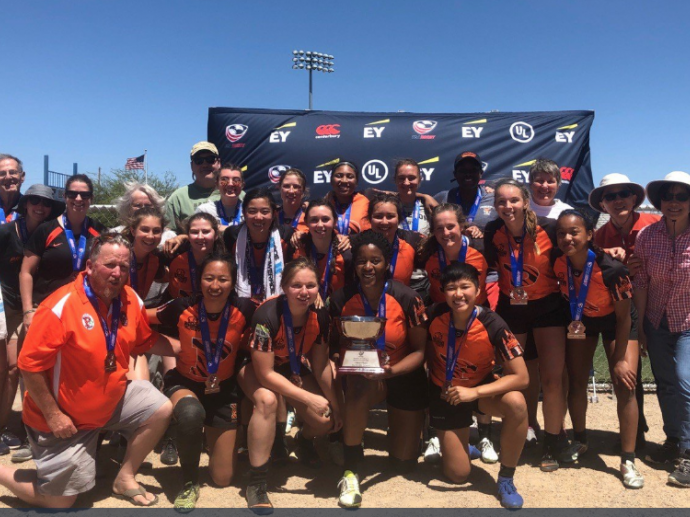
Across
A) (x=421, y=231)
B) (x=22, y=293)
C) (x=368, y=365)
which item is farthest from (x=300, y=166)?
(x=368, y=365)

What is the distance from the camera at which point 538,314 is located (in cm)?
444

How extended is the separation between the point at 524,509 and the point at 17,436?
4259 mm

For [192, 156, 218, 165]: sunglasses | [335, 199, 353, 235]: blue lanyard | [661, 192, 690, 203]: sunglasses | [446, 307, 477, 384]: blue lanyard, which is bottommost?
[446, 307, 477, 384]: blue lanyard

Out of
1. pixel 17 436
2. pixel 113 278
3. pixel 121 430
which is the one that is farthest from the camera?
pixel 17 436

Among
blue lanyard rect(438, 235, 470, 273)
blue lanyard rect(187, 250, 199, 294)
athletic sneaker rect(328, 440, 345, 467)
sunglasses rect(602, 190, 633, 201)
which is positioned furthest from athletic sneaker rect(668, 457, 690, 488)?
blue lanyard rect(187, 250, 199, 294)

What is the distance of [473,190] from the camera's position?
5.36 m

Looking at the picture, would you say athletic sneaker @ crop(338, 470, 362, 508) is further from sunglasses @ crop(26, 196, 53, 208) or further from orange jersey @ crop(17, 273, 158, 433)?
sunglasses @ crop(26, 196, 53, 208)

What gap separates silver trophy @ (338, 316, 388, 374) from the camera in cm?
368

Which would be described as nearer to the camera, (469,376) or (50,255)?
(469,376)

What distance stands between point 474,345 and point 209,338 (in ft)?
6.44

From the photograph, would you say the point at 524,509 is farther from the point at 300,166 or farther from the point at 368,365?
the point at 300,166

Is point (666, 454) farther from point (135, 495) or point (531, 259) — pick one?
point (135, 495)

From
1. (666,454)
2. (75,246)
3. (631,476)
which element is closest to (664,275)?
(666,454)

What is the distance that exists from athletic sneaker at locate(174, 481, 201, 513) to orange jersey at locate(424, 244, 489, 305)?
2.31m
